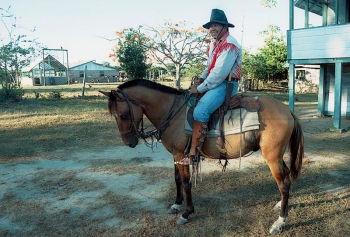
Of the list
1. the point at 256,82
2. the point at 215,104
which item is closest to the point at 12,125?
the point at 215,104

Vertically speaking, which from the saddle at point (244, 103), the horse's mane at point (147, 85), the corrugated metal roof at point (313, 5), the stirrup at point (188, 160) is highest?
the corrugated metal roof at point (313, 5)

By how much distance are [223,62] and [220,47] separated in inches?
8.5

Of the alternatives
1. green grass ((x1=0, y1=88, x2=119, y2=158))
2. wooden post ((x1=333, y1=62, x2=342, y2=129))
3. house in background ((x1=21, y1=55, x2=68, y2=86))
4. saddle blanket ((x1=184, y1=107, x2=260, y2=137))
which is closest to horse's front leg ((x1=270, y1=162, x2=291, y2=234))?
saddle blanket ((x1=184, y1=107, x2=260, y2=137))

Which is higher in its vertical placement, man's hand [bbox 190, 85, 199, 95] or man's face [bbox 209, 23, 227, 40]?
man's face [bbox 209, 23, 227, 40]

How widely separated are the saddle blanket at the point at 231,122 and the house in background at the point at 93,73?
49.1m

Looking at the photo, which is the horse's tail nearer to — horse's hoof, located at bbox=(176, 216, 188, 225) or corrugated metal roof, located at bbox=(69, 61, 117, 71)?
horse's hoof, located at bbox=(176, 216, 188, 225)

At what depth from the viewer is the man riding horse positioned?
3494mm

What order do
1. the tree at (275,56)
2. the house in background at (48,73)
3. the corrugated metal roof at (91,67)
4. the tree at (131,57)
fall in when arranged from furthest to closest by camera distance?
1. the corrugated metal roof at (91,67)
2. the house in background at (48,73)
3. the tree at (275,56)
4. the tree at (131,57)

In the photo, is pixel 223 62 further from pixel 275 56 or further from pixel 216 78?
pixel 275 56

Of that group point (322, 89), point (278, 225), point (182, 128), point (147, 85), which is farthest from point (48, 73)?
point (278, 225)

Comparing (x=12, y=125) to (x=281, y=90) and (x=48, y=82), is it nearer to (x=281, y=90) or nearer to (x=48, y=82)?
(x=281, y=90)

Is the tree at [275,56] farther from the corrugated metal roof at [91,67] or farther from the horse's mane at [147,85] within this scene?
the corrugated metal roof at [91,67]

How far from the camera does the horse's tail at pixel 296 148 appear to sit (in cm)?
387

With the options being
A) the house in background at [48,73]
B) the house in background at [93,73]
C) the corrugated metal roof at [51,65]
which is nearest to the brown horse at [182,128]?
the house in background at [48,73]
